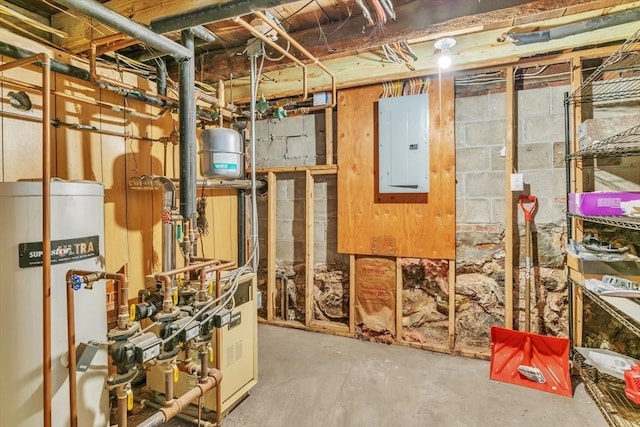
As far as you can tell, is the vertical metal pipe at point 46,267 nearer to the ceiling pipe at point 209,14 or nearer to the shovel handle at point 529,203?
the ceiling pipe at point 209,14

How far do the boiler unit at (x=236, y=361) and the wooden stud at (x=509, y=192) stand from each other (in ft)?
6.02

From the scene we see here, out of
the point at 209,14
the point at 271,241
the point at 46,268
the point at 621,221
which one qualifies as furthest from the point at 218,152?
the point at 621,221

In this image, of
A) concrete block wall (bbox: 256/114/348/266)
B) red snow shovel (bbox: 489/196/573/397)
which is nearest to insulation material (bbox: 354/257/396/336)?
concrete block wall (bbox: 256/114/348/266)

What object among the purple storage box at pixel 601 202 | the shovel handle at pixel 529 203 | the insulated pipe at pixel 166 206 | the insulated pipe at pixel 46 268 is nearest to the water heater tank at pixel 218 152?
the insulated pipe at pixel 166 206

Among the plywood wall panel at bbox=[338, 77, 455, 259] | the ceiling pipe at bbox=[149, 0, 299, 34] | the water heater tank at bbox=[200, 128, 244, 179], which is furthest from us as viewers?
the plywood wall panel at bbox=[338, 77, 455, 259]

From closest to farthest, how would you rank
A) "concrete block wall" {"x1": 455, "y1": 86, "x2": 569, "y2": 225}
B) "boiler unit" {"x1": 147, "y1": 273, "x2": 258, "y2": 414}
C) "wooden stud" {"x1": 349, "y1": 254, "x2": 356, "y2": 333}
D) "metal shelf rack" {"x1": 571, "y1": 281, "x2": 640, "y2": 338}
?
"metal shelf rack" {"x1": 571, "y1": 281, "x2": 640, "y2": 338}
"boiler unit" {"x1": 147, "y1": 273, "x2": 258, "y2": 414}
"concrete block wall" {"x1": 455, "y1": 86, "x2": 569, "y2": 225}
"wooden stud" {"x1": 349, "y1": 254, "x2": 356, "y2": 333}

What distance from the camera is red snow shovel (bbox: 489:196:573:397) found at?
7.13ft

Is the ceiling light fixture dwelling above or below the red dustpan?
above

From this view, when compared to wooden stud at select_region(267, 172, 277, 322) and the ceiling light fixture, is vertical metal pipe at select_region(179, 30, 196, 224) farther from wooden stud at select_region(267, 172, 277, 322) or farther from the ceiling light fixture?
the ceiling light fixture

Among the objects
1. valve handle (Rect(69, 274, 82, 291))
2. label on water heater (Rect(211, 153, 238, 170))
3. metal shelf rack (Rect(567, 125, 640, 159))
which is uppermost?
metal shelf rack (Rect(567, 125, 640, 159))

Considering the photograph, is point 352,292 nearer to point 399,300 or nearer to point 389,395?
point 399,300

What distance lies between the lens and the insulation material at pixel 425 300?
9.00ft

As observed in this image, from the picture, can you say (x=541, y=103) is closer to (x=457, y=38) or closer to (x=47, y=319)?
(x=457, y=38)

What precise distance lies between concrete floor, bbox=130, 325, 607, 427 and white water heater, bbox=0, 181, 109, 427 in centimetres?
82
